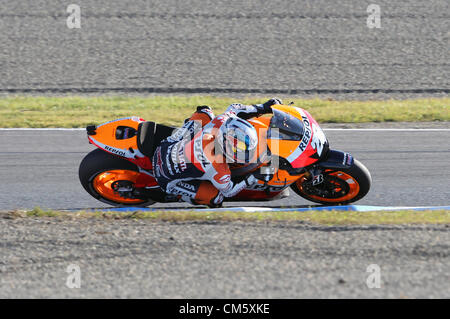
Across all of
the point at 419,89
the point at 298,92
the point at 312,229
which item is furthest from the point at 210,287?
the point at 419,89

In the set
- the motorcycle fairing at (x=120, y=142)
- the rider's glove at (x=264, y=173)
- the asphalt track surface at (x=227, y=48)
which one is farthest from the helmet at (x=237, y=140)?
the asphalt track surface at (x=227, y=48)

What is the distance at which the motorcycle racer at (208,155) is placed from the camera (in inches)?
294

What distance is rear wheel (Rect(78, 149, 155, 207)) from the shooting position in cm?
816

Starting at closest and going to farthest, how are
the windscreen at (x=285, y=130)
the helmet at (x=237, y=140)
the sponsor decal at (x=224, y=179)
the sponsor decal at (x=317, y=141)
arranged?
the helmet at (x=237, y=140) → the sponsor decal at (x=224, y=179) → the windscreen at (x=285, y=130) → the sponsor decal at (x=317, y=141)

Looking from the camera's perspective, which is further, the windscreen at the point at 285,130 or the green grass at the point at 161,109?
the green grass at the point at 161,109

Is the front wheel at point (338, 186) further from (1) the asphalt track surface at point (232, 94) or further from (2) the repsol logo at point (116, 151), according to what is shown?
(2) the repsol logo at point (116, 151)

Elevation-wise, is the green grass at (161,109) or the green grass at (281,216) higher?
the green grass at (161,109)

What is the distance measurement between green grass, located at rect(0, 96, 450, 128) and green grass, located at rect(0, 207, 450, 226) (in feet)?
14.8

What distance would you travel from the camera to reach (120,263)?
6398 millimetres

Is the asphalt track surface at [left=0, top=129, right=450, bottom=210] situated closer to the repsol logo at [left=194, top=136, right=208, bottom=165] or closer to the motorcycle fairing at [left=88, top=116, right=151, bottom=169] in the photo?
the motorcycle fairing at [left=88, top=116, right=151, bottom=169]

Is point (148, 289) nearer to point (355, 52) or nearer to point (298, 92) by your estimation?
point (298, 92)

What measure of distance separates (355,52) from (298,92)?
3077 mm

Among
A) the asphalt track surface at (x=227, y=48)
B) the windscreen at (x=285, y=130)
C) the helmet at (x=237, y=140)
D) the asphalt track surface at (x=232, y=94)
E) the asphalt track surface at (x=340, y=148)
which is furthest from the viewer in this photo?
the asphalt track surface at (x=227, y=48)

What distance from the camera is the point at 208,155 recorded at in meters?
7.65
